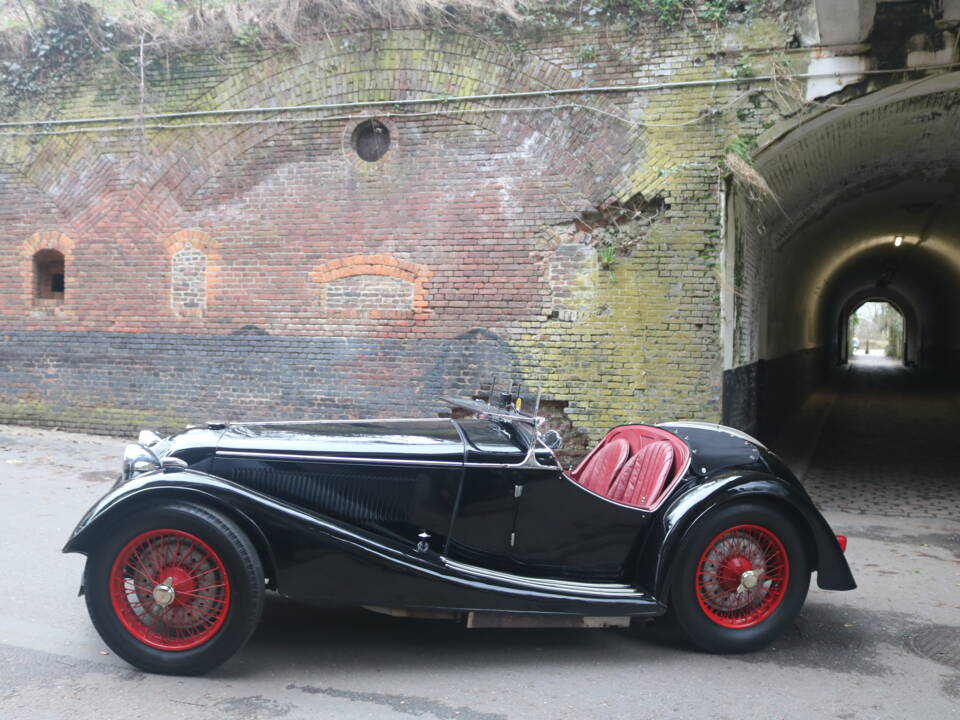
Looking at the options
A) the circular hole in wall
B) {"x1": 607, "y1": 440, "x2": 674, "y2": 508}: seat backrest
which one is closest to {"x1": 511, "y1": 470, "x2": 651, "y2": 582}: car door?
{"x1": 607, "y1": 440, "x2": 674, "y2": 508}: seat backrest

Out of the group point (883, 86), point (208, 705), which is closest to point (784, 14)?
point (883, 86)

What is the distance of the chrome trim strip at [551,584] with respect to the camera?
4.07 metres

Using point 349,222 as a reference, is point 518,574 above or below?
below

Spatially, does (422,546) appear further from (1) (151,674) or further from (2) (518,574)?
(1) (151,674)

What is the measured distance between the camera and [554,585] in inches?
164

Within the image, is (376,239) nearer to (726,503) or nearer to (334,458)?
(334,458)

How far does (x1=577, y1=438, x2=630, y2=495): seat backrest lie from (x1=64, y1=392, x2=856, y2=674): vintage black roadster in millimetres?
352

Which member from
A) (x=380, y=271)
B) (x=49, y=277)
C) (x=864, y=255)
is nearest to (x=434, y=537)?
(x=380, y=271)

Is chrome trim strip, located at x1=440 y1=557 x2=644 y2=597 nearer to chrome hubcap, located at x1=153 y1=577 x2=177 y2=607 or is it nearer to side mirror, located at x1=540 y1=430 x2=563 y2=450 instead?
side mirror, located at x1=540 y1=430 x2=563 y2=450

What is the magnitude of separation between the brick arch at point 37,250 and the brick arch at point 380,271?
3.51 metres

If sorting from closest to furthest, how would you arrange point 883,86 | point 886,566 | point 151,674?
1. point 151,674
2. point 886,566
3. point 883,86

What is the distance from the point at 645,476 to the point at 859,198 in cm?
1058

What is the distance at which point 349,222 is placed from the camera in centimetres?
985

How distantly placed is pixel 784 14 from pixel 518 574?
6810 mm
